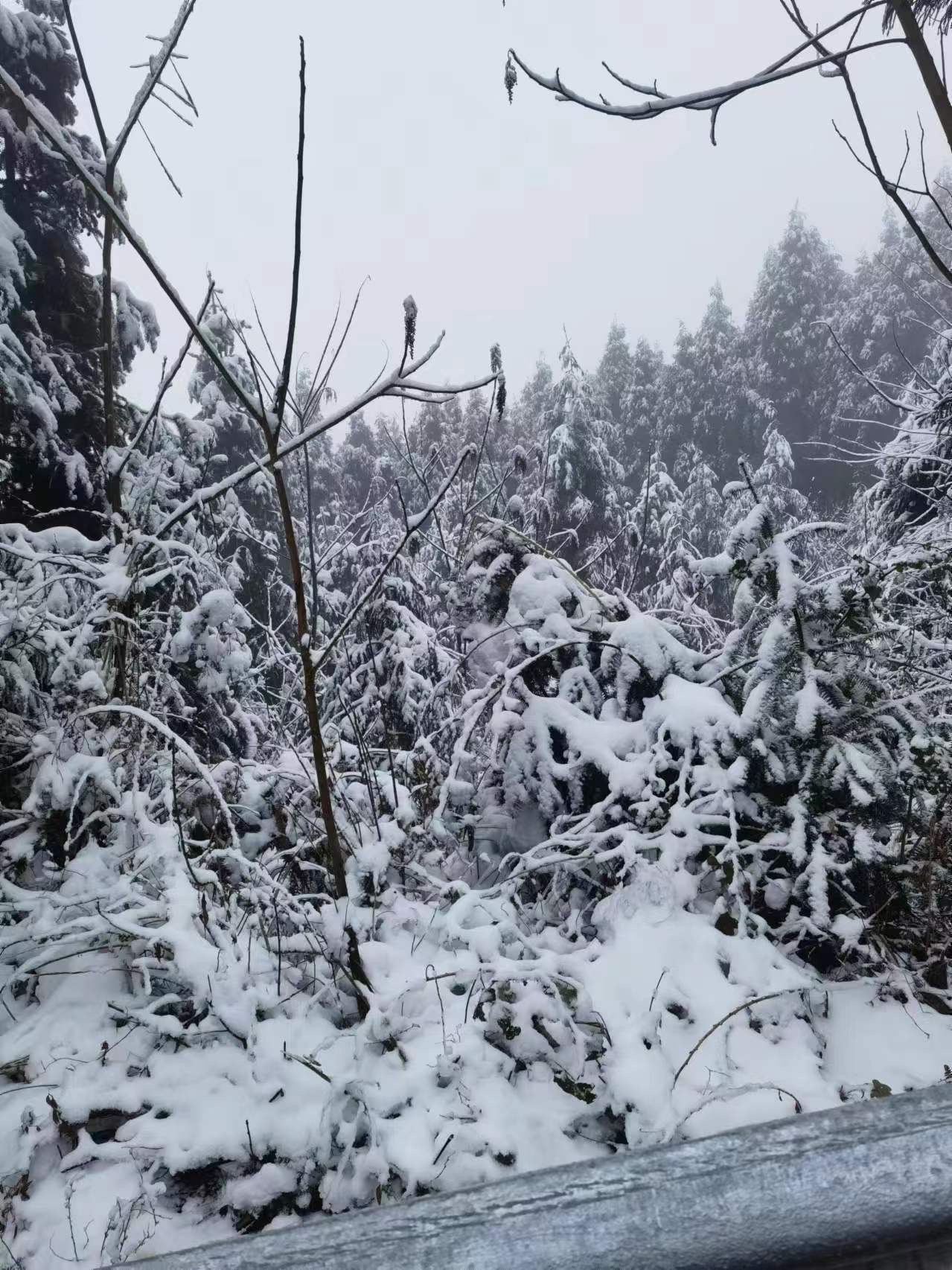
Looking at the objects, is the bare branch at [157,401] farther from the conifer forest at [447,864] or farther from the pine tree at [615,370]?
the pine tree at [615,370]

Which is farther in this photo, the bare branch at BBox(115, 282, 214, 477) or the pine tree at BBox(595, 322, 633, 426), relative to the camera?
the pine tree at BBox(595, 322, 633, 426)

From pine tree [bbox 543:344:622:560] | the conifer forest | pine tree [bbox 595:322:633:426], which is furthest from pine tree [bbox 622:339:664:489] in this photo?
the conifer forest

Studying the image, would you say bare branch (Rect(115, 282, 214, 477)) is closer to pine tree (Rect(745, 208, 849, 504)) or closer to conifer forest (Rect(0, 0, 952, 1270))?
conifer forest (Rect(0, 0, 952, 1270))

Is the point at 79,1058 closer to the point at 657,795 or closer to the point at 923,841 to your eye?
the point at 657,795

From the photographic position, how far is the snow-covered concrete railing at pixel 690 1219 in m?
0.55

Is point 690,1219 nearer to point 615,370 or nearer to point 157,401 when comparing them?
point 157,401

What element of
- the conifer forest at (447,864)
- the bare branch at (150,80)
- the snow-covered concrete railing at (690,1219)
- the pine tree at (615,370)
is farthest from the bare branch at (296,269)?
the pine tree at (615,370)

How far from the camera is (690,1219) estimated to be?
1.82 feet

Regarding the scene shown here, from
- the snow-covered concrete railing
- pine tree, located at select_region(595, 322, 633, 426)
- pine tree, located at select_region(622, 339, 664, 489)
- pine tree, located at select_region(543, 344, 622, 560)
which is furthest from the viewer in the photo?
pine tree, located at select_region(595, 322, 633, 426)

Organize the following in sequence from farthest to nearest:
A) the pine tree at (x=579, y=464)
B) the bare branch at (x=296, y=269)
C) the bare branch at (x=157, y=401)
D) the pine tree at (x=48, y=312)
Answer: the pine tree at (x=579, y=464)
the pine tree at (x=48, y=312)
the bare branch at (x=157, y=401)
the bare branch at (x=296, y=269)

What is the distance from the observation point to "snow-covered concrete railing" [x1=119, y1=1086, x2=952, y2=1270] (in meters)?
0.55

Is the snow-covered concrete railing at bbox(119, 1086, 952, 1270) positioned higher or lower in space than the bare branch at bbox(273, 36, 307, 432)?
lower

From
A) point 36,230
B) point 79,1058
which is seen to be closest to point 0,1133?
point 79,1058

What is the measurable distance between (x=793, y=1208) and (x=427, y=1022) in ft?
6.23
